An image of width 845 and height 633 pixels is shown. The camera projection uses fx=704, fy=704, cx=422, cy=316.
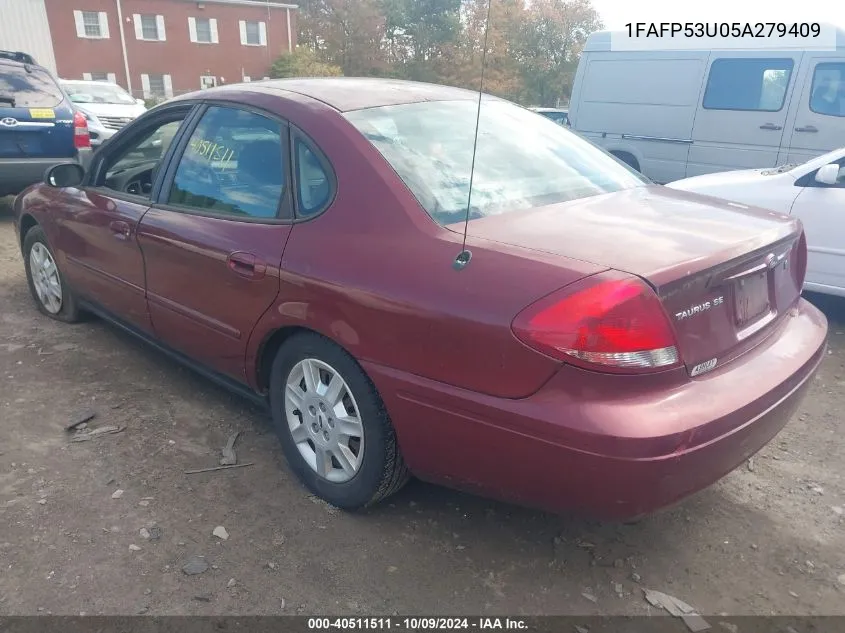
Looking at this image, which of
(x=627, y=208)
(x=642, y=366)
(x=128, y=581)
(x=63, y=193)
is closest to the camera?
(x=642, y=366)

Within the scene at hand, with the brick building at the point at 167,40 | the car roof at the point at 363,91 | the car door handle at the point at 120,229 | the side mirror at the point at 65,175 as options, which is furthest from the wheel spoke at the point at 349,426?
the brick building at the point at 167,40

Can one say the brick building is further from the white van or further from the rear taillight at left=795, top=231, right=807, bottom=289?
the rear taillight at left=795, top=231, right=807, bottom=289

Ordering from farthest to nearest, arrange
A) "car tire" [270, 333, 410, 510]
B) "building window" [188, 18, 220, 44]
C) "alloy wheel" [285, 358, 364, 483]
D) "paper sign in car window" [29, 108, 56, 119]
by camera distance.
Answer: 1. "building window" [188, 18, 220, 44]
2. "paper sign in car window" [29, 108, 56, 119]
3. "alloy wheel" [285, 358, 364, 483]
4. "car tire" [270, 333, 410, 510]

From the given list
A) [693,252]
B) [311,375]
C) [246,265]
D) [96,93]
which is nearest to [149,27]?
[96,93]

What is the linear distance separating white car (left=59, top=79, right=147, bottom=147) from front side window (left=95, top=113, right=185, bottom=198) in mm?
8872

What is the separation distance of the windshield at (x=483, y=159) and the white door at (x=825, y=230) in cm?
230

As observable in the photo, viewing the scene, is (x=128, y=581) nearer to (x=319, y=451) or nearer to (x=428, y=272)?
(x=319, y=451)

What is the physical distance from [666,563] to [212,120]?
8.66 ft

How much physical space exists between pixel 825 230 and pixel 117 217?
14.6 feet

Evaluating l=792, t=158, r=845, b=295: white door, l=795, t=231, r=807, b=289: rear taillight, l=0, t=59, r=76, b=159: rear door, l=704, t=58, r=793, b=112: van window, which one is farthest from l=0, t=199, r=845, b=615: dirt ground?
l=704, t=58, r=793, b=112: van window

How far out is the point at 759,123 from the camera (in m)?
7.84

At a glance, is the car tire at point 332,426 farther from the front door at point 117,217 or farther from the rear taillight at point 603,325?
the front door at point 117,217

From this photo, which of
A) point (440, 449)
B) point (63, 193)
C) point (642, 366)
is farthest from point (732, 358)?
point (63, 193)

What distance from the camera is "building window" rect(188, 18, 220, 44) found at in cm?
3609
